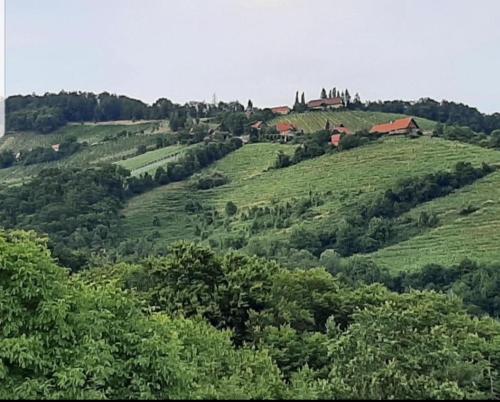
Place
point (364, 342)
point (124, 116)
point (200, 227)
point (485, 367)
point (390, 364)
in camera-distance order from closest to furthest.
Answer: point (390, 364) → point (364, 342) → point (485, 367) → point (200, 227) → point (124, 116)

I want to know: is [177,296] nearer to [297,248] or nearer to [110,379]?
[110,379]

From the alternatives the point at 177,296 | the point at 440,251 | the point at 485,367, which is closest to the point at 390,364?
the point at 485,367

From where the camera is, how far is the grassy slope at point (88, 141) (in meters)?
62.1

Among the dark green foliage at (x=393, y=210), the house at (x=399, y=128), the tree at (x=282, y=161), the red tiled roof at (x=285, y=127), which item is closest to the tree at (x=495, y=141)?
the house at (x=399, y=128)

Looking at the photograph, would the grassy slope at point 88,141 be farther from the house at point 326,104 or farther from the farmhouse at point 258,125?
the house at point 326,104

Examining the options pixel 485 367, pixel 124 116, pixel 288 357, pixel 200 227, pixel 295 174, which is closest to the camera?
pixel 485 367

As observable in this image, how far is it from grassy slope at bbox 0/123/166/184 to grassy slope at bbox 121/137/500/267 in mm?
13228

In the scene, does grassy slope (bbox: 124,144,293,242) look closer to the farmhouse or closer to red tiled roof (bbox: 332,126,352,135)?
red tiled roof (bbox: 332,126,352,135)

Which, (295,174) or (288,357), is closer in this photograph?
(288,357)

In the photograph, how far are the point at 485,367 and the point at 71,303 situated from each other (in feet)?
17.7

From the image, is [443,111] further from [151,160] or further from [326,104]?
[151,160]

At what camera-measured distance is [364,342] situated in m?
7.21

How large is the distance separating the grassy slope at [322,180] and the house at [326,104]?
62.4 ft

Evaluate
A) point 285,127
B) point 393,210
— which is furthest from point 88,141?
point 393,210
